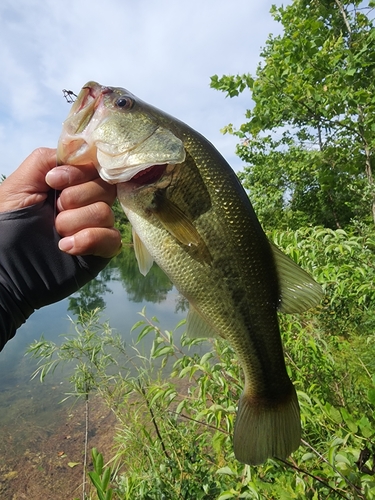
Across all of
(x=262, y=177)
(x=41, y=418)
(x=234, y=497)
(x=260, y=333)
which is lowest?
(x=41, y=418)

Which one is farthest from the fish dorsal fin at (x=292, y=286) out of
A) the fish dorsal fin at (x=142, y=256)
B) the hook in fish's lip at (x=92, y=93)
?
the hook in fish's lip at (x=92, y=93)

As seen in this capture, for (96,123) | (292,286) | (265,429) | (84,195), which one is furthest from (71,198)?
(265,429)

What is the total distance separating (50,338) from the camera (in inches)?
395

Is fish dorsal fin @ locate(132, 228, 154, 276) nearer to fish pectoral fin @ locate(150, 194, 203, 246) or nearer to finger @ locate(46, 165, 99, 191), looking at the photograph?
fish pectoral fin @ locate(150, 194, 203, 246)

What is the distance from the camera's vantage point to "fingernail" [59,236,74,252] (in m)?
1.65

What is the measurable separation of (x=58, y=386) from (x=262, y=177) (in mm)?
7975

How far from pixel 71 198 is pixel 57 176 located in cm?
12

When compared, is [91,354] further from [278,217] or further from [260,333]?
[278,217]

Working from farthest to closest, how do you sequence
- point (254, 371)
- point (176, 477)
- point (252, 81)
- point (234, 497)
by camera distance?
point (252, 81) → point (176, 477) → point (234, 497) → point (254, 371)

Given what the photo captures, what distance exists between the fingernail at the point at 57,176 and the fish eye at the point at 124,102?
0.43 m

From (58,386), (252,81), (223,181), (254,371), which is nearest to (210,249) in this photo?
(223,181)

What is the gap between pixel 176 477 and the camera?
98.6 inches

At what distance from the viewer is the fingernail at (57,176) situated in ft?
5.21

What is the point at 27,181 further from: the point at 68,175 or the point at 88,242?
the point at 88,242
